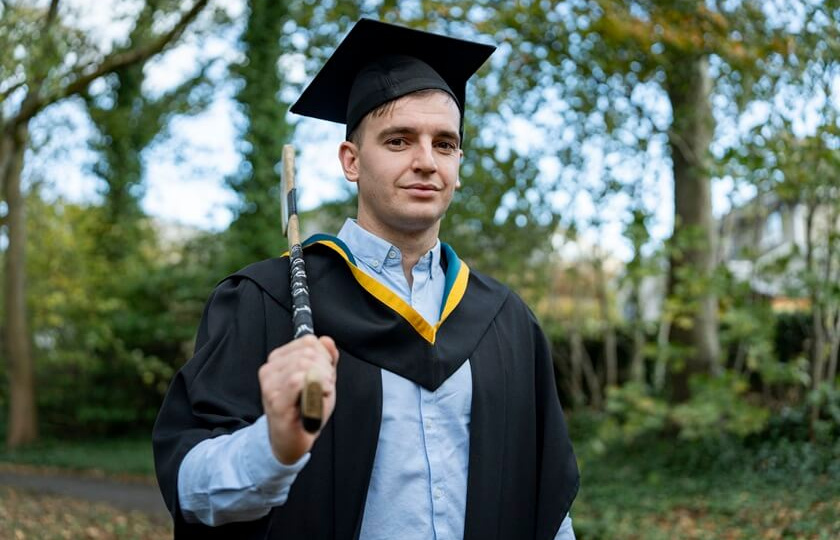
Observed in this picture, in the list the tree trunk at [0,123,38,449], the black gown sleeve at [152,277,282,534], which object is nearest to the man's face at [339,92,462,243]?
the black gown sleeve at [152,277,282,534]

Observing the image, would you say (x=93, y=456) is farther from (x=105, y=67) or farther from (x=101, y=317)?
(x=105, y=67)

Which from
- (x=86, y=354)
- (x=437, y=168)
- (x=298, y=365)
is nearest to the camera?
(x=298, y=365)

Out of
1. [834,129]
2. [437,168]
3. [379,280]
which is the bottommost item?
[379,280]

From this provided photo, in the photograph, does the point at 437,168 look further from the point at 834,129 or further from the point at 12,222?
the point at 12,222

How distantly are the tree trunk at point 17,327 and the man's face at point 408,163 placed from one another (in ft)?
48.7

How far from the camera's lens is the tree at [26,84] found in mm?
8117

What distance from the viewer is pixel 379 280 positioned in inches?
90.3

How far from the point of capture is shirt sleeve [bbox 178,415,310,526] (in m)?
1.66

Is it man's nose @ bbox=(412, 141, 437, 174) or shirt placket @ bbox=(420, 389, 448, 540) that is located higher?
man's nose @ bbox=(412, 141, 437, 174)

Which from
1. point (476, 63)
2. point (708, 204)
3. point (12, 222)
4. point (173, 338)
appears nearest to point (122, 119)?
point (12, 222)

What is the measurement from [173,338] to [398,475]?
15329 millimetres

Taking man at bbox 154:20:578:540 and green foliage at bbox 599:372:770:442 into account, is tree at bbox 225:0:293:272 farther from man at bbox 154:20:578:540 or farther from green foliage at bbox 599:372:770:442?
man at bbox 154:20:578:540

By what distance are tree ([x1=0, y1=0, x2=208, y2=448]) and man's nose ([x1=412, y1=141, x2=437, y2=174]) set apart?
6647 millimetres

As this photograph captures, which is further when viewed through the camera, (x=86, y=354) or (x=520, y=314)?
(x=86, y=354)
